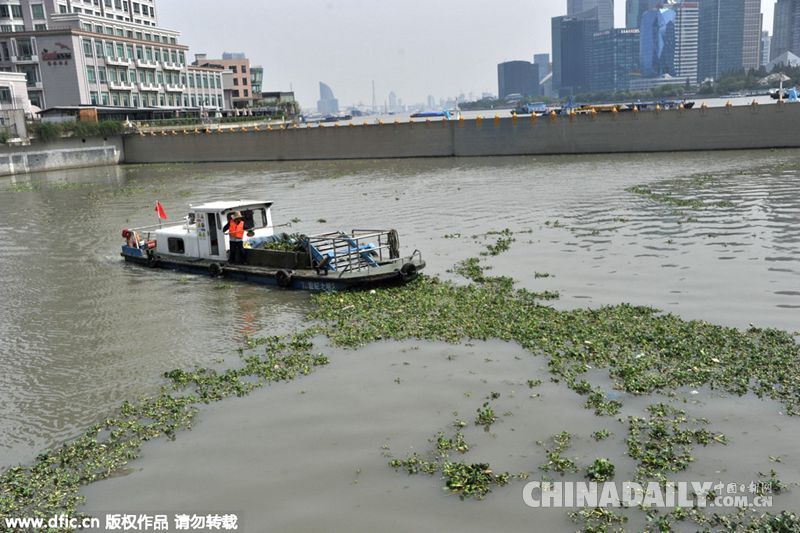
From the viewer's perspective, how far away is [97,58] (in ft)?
319

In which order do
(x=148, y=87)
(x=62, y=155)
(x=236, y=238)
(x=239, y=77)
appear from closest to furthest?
1. (x=236, y=238)
2. (x=62, y=155)
3. (x=148, y=87)
4. (x=239, y=77)

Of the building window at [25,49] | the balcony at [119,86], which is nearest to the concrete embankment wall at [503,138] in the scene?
the balcony at [119,86]

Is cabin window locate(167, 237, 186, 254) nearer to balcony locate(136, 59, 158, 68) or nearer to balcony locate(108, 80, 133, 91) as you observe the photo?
balcony locate(108, 80, 133, 91)

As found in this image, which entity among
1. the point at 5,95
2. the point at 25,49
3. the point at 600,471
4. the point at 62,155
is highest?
the point at 25,49

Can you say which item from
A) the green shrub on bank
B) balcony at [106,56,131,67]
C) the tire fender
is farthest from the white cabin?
balcony at [106,56,131,67]

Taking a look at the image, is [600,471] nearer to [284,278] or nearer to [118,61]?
[284,278]

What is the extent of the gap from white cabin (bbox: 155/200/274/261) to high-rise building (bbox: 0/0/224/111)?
270 ft

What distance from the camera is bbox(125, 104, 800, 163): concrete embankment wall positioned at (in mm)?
52312

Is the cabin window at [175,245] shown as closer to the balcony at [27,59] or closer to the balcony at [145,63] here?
the balcony at [27,59]

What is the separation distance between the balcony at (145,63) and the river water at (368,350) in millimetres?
75932

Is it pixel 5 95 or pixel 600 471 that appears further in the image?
pixel 5 95

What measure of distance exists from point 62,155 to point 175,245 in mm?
A: 53145

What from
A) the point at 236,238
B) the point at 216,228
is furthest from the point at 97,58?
the point at 236,238

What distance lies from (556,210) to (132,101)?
90880 millimetres
